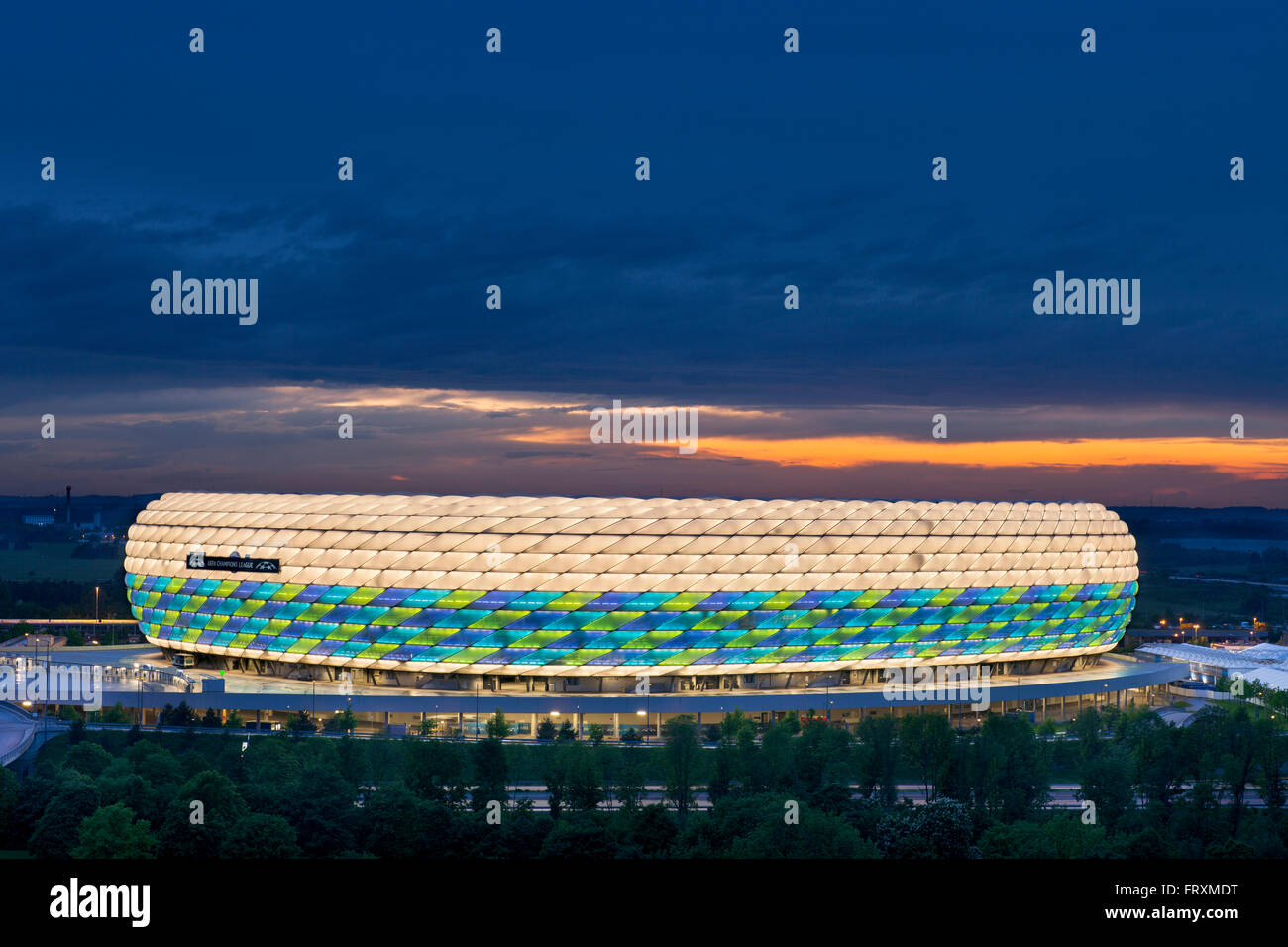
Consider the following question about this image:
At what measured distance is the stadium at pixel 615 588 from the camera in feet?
244

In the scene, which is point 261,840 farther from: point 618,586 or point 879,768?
point 618,586

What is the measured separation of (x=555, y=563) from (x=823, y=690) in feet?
60.8

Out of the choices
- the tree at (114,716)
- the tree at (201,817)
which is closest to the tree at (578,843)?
the tree at (201,817)

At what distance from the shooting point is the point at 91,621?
124000 millimetres

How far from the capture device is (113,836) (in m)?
40.2

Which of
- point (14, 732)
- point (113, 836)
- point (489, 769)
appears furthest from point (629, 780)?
point (14, 732)

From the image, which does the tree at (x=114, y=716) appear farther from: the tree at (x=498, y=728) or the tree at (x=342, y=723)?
the tree at (x=498, y=728)

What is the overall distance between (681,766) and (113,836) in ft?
73.4

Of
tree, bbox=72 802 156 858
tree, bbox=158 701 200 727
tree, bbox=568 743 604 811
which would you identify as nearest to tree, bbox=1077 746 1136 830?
tree, bbox=568 743 604 811

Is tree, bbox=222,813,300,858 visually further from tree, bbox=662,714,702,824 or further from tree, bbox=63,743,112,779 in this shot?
tree, bbox=662,714,702,824

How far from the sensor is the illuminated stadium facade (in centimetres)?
7444

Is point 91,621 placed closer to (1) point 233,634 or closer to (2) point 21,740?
(1) point 233,634

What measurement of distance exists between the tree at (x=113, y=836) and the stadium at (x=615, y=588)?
34.6 m
